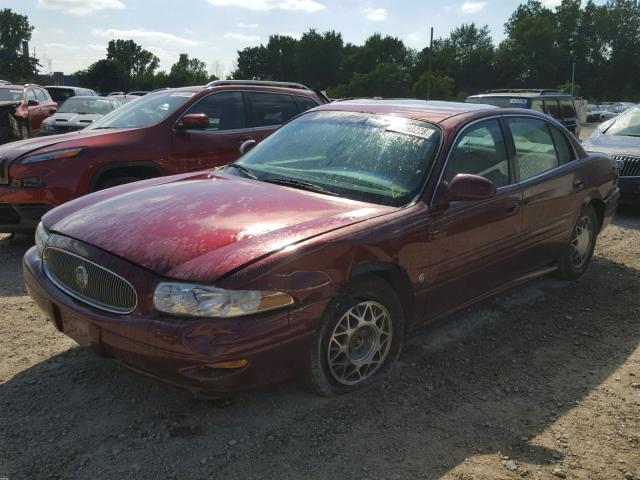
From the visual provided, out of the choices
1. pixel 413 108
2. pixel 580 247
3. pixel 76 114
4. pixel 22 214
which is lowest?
pixel 580 247

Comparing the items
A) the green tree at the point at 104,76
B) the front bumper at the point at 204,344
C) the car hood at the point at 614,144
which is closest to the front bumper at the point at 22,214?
the front bumper at the point at 204,344

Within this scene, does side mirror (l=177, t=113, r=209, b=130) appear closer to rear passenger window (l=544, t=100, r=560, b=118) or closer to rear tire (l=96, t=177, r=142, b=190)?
rear tire (l=96, t=177, r=142, b=190)

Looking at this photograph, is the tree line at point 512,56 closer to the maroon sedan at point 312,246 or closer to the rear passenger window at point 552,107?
the rear passenger window at point 552,107

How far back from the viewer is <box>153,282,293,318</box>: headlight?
2.64m

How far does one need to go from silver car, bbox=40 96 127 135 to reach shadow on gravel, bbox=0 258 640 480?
8251mm

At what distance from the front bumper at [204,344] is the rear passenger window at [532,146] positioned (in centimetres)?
237

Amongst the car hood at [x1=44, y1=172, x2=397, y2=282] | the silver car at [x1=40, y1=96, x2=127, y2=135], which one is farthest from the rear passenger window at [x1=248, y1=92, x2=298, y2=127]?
the silver car at [x1=40, y1=96, x2=127, y2=135]

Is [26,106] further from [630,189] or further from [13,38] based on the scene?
[13,38]

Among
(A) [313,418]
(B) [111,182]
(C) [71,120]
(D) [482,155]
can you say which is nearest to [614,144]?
(D) [482,155]

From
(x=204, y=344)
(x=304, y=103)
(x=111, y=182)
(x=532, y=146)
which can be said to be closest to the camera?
(x=204, y=344)

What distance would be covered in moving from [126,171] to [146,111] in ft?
2.86

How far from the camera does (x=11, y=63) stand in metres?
81.3

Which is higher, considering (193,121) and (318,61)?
(318,61)

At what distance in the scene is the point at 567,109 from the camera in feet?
48.9
